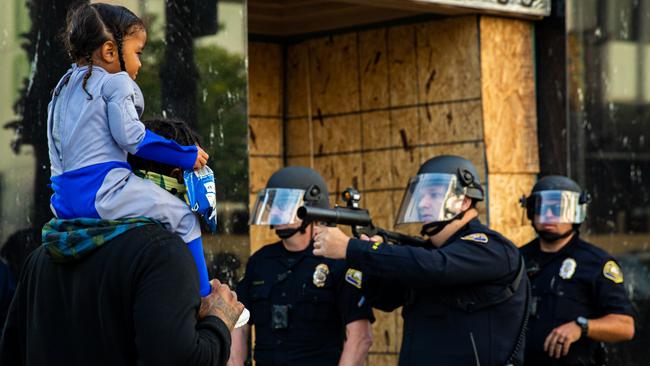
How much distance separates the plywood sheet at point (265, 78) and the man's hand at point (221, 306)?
6.18 meters

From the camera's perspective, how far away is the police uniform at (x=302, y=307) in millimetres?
6453

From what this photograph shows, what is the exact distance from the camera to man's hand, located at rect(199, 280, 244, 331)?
3316mm

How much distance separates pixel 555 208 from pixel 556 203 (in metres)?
0.04

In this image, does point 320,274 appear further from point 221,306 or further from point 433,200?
point 221,306

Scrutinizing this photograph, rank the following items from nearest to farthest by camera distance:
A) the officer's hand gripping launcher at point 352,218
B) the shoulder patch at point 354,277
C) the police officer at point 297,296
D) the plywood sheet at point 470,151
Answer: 1. the officer's hand gripping launcher at point 352,218
2. the shoulder patch at point 354,277
3. the police officer at point 297,296
4. the plywood sheet at point 470,151

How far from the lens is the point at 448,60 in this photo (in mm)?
8742

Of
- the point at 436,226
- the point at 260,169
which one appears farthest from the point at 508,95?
the point at 436,226

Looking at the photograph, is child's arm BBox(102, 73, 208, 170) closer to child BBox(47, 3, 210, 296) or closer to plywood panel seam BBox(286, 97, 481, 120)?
child BBox(47, 3, 210, 296)

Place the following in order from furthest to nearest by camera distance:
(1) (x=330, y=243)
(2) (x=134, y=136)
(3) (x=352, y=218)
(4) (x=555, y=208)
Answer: (4) (x=555, y=208) < (3) (x=352, y=218) < (1) (x=330, y=243) < (2) (x=134, y=136)

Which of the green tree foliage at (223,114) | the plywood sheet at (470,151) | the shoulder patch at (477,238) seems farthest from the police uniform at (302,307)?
the plywood sheet at (470,151)

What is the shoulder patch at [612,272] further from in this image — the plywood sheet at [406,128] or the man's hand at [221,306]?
the man's hand at [221,306]

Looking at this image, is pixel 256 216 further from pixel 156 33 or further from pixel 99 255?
pixel 99 255

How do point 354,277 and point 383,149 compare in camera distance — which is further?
point 383,149

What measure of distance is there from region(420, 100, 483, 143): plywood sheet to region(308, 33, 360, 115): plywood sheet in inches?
27.5
